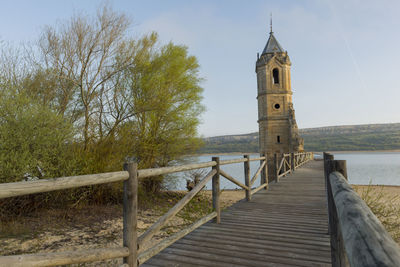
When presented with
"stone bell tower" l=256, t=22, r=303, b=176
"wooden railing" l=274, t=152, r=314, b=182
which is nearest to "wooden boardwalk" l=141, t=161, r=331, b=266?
"wooden railing" l=274, t=152, r=314, b=182

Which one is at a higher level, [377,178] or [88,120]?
[88,120]

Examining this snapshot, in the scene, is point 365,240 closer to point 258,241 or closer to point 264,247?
point 264,247

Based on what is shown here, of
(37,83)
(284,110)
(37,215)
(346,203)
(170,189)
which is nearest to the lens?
(346,203)

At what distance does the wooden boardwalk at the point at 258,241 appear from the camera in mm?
3033

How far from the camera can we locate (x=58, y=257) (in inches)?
72.4

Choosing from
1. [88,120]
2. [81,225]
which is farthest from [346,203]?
[88,120]

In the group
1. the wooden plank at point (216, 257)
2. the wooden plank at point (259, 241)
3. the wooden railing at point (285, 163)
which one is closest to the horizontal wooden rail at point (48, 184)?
the wooden plank at point (216, 257)

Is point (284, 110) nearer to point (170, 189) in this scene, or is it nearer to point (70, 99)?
point (170, 189)

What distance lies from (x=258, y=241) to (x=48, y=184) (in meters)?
3.03

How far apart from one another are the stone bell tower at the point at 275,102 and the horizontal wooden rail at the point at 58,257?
1233 inches

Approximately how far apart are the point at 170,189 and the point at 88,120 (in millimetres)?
5844

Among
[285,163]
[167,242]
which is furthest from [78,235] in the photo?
[285,163]

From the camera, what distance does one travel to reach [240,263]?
298 centimetres

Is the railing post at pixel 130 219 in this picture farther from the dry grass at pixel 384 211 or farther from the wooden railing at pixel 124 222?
the dry grass at pixel 384 211
